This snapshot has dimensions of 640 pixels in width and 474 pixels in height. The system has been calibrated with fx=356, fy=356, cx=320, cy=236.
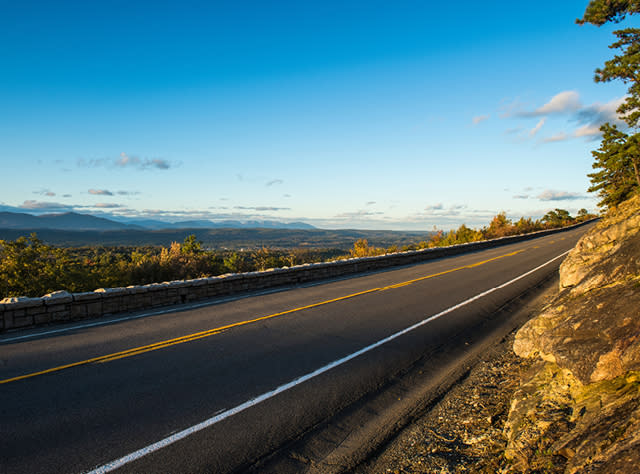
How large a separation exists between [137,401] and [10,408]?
4.99 ft

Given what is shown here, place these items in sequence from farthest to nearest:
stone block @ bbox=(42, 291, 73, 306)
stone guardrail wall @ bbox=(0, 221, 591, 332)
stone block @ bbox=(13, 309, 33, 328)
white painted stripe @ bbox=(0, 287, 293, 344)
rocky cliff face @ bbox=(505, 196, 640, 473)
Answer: stone block @ bbox=(42, 291, 73, 306)
stone guardrail wall @ bbox=(0, 221, 591, 332)
stone block @ bbox=(13, 309, 33, 328)
white painted stripe @ bbox=(0, 287, 293, 344)
rocky cliff face @ bbox=(505, 196, 640, 473)

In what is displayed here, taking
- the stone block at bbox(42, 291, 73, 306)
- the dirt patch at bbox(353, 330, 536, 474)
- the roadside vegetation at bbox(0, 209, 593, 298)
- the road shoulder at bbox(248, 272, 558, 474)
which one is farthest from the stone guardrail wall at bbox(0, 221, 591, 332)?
the dirt patch at bbox(353, 330, 536, 474)

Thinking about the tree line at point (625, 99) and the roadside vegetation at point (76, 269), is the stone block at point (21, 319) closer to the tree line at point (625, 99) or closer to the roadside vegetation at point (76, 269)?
the roadside vegetation at point (76, 269)

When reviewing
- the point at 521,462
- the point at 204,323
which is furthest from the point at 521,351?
the point at 204,323

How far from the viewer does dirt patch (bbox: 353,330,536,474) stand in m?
3.70

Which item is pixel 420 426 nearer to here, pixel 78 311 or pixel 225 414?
pixel 225 414

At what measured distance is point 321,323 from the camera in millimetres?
8719

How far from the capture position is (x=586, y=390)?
3.90 meters

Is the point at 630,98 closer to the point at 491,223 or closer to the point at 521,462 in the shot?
the point at 491,223

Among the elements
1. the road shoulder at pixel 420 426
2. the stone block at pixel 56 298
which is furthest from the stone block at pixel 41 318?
the road shoulder at pixel 420 426

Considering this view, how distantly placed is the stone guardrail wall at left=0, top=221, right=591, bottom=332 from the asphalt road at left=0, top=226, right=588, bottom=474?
1.97 feet

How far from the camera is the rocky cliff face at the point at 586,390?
277 centimetres

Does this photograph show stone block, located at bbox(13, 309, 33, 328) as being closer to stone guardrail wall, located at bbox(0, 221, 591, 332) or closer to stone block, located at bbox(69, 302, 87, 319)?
stone guardrail wall, located at bbox(0, 221, 591, 332)

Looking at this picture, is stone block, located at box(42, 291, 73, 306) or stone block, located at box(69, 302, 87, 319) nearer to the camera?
stone block, located at box(42, 291, 73, 306)
